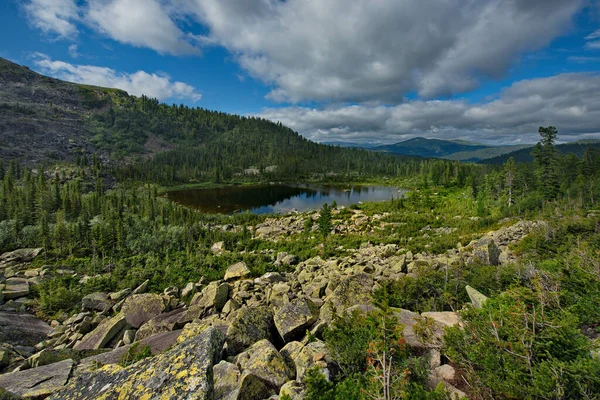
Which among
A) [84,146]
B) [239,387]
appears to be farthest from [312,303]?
[84,146]

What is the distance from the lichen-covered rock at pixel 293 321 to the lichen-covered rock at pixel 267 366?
2.11 metres

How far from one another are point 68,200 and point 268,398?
75.5 m

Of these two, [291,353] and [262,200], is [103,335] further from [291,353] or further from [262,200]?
[262,200]

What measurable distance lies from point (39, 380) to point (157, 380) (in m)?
6.97

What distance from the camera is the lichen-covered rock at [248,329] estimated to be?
380 inches

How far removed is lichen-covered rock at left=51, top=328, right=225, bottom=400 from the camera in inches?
192

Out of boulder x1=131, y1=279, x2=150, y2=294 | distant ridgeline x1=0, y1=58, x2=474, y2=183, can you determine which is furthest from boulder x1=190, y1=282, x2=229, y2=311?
distant ridgeline x1=0, y1=58, x2=474, y2=183

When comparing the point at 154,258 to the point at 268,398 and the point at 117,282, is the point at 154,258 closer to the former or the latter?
the point at 117,282

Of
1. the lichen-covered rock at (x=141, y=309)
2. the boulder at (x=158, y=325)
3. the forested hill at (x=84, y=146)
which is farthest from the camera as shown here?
the forested hill at (x=84, y=146)

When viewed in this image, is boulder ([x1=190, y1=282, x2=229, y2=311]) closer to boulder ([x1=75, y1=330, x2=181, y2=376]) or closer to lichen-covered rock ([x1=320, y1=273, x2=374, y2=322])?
boulder ([x1=75, y1=330, x2=181, y2=376])

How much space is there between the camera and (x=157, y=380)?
5.09m

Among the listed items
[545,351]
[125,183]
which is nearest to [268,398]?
[545,351]

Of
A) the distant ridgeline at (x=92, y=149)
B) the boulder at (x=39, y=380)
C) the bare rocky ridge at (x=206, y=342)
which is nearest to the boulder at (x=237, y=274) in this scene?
the bare rocky ridge at (x=206, y=342)

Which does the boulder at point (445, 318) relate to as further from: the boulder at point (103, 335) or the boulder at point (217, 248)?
the boulder at point (217, 248)
